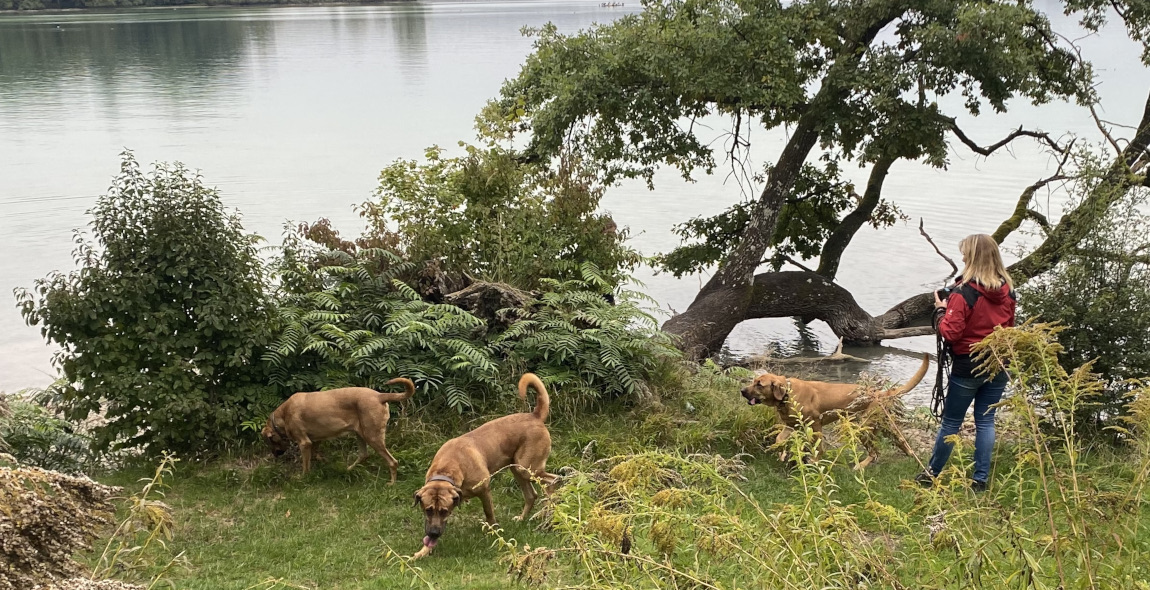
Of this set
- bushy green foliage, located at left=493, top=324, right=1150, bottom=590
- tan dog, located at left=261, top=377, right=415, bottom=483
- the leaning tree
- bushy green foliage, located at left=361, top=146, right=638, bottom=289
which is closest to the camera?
bushy green foliage, located at left=493, top=324, right=1150, bottom=590

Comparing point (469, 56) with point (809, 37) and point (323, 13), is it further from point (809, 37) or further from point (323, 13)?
point (323, 13)

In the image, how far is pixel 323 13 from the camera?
134125mm

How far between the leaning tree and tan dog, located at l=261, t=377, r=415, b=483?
20.0 feet

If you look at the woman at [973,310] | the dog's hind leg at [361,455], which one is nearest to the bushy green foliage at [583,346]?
the dog's hind leg at [361,455]

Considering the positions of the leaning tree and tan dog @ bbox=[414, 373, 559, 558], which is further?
the leaning tree

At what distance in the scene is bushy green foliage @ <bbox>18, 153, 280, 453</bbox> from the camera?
8.53m

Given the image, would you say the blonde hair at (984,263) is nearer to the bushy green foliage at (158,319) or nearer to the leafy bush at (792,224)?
the bushy green foliage at (158,319)

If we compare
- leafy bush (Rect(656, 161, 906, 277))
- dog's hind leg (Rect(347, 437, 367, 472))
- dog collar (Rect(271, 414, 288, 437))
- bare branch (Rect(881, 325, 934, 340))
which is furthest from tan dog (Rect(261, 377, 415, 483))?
bare branch (Rect(881, 325, 934, 340))

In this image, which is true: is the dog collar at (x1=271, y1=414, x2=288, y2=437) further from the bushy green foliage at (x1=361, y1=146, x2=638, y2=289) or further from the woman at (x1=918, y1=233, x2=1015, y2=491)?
the woman at (x1=918, y1=233, x2=1015, y2=491)

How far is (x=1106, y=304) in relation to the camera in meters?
8.67

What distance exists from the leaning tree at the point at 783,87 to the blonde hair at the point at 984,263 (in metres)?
4.77

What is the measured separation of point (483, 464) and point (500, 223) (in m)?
5.25

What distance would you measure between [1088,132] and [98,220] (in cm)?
3114

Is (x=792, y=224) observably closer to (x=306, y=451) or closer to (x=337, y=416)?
(x=337, y=416)
